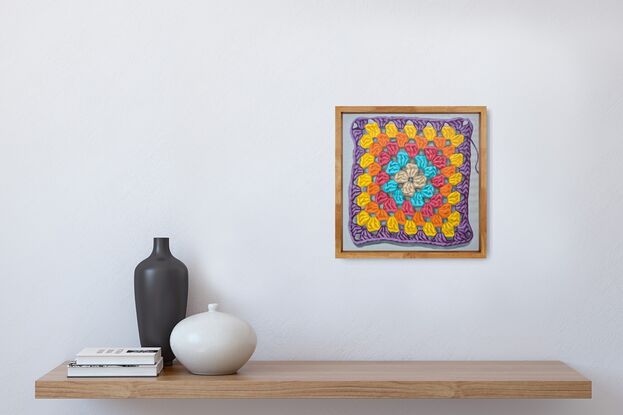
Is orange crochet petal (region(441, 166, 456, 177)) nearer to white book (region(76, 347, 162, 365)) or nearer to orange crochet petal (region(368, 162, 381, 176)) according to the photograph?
orange crochet petal (region(368, 162, 381, 176))

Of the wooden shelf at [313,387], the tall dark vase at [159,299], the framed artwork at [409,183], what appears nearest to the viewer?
the wooden shelf at [313,387]

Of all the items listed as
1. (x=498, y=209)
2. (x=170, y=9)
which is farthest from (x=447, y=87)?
(x=170, y=9)

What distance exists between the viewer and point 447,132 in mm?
3035

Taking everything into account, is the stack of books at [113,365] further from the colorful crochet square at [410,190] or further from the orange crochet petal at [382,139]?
the orange crochet petal at [382,139]

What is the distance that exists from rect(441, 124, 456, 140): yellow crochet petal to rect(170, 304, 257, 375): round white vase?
3.48 ft

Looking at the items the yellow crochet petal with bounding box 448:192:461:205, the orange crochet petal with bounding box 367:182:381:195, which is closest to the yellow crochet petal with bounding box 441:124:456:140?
the yellow crochet petal with bounding box 448:192:461:205

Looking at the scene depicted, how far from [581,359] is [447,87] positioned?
1176mm

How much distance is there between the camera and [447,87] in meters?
3.05

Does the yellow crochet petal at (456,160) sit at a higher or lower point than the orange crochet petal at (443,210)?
higher

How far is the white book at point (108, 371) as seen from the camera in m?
2.68

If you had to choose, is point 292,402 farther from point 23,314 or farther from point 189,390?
point 23,314

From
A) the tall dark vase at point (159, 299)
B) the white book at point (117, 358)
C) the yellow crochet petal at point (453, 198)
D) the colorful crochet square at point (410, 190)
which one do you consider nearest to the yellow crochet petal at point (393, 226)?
the colorful crochet square at point (410, 190)

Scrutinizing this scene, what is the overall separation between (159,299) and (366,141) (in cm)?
98

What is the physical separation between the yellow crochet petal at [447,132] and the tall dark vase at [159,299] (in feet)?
3.70
